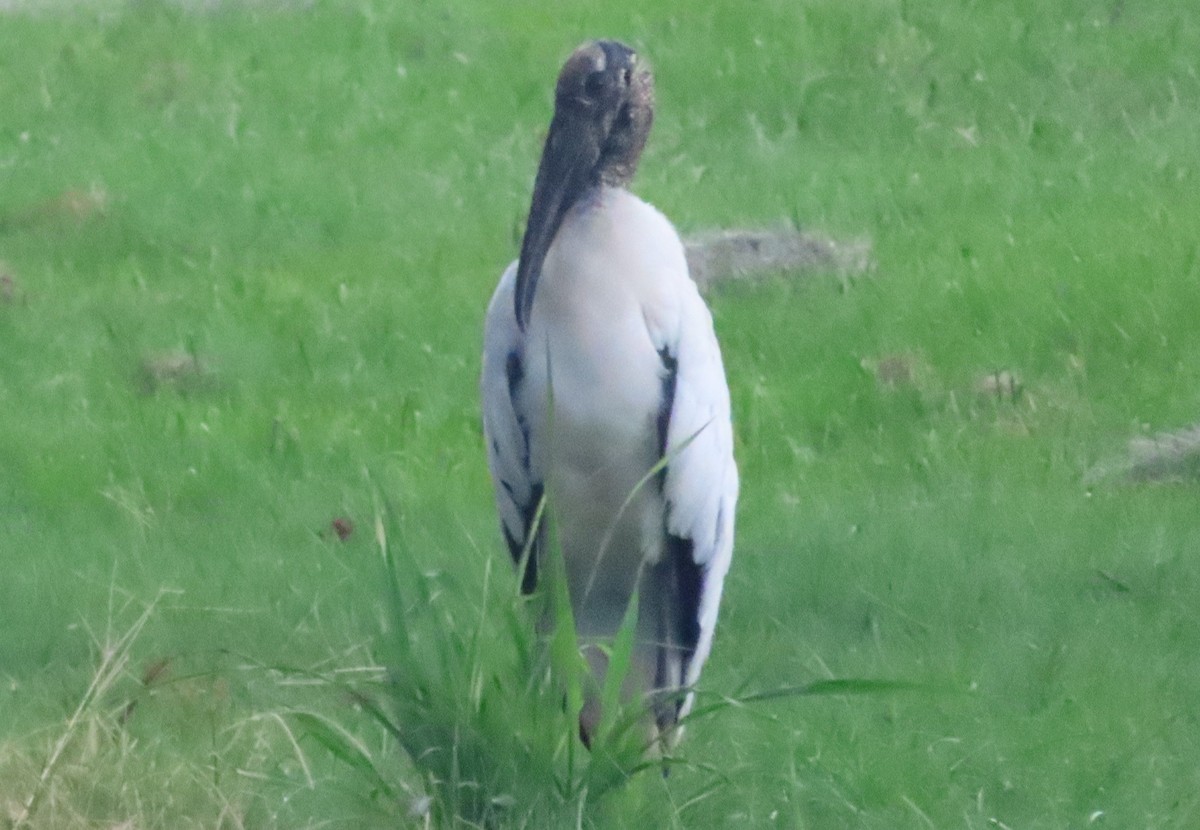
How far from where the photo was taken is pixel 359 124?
11.9 m

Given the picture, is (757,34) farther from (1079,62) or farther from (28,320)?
(28,320)

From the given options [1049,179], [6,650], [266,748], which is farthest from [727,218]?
[266,748]

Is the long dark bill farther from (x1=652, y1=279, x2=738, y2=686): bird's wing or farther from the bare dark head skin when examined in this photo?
(x1=652, y1=279, x2=738, y2=686): bird's wing

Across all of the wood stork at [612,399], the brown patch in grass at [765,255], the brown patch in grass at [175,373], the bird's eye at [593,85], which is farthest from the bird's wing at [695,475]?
the brown patch in grass at [765,255]

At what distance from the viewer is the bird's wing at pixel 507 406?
15.6 ft

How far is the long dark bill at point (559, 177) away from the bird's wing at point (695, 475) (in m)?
0.29

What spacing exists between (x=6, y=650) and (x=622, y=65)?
85.0 inches

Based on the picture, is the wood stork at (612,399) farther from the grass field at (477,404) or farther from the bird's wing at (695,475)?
the grass field at (477,404)

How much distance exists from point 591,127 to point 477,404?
3.23 m

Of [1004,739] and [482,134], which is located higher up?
[1004,739]

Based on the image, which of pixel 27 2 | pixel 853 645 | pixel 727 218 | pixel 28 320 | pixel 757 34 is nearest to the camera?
pixel 853 645

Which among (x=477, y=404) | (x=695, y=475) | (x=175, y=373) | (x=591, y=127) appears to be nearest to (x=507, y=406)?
(x=695, y=475)

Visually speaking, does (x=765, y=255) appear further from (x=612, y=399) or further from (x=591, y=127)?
(x=612, y=399)

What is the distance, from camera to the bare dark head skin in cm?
481
